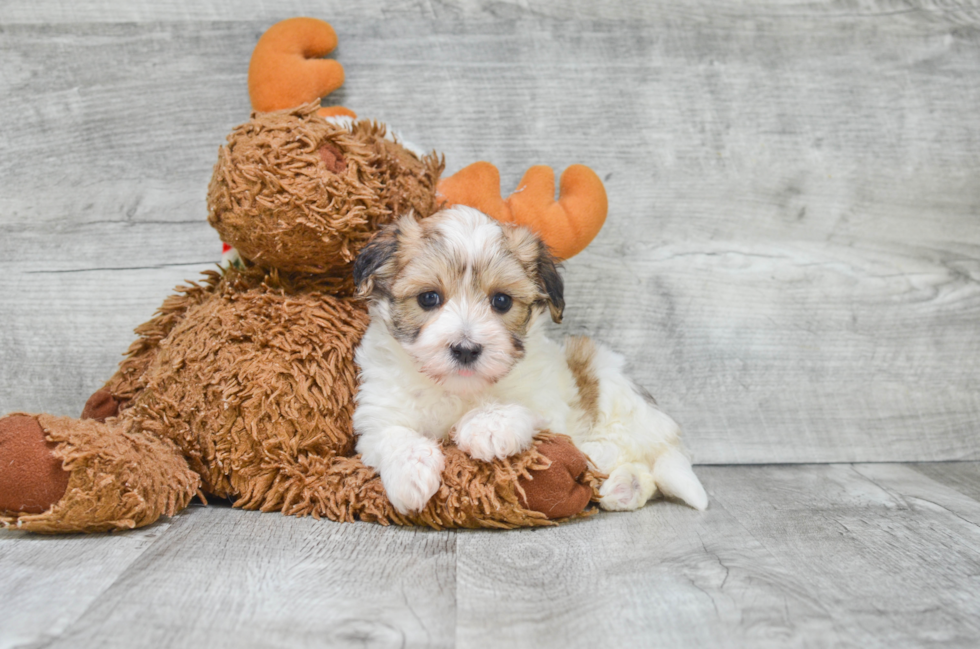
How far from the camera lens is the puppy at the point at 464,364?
1.80 m

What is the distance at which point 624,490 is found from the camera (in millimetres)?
2088

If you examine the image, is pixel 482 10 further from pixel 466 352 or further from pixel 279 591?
pixel 279 591

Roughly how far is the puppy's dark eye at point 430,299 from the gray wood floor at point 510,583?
1.79 feet

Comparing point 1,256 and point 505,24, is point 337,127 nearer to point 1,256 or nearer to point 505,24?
point 505,24

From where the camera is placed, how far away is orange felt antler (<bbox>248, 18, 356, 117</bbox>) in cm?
229

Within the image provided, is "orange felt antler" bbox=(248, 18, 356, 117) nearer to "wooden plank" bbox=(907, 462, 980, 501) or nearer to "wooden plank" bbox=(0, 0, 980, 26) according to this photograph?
"wooden plank" bbox=(0, 0, 980, 26)

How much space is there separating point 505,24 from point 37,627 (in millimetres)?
2201

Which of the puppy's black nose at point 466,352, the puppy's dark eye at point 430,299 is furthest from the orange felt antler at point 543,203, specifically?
the puppy's black nose at point 466,352

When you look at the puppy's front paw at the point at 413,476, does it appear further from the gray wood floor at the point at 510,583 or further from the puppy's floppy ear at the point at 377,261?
the puppy's floppy ear at the point at 377,261

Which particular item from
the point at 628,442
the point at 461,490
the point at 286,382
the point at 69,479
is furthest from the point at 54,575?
the point at 628,442

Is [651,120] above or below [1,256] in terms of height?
above

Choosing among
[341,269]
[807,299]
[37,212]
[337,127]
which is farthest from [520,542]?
[37,212]

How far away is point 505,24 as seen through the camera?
2.63m

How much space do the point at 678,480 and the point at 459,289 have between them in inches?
32.6
